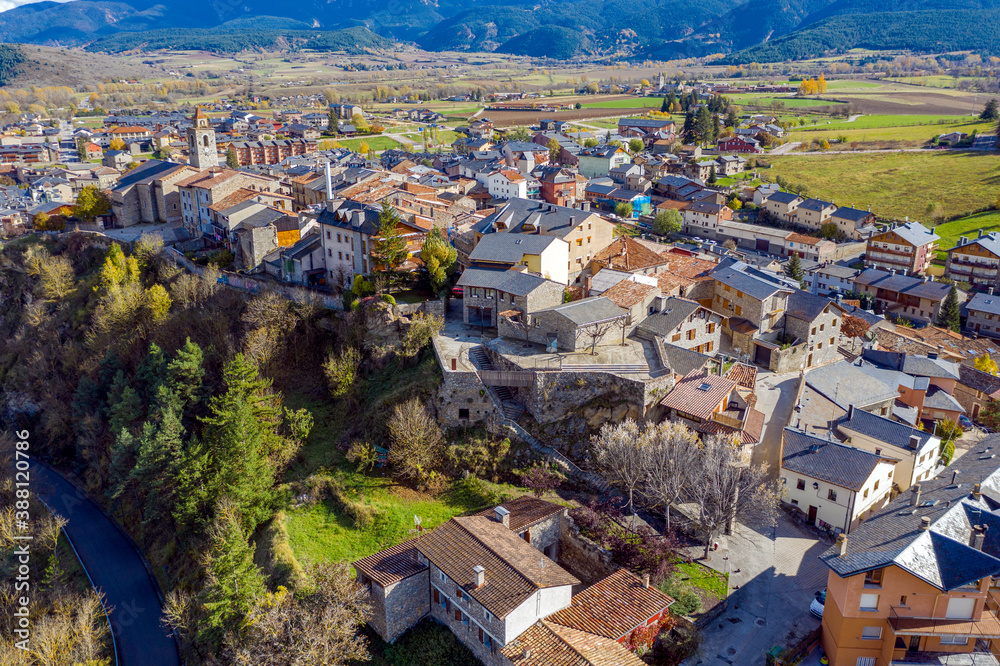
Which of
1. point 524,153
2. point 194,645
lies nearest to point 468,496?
point 194,645

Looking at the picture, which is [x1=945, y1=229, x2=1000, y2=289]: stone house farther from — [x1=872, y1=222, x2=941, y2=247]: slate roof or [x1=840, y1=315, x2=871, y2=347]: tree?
[x1=840, y1=315, x2=871, y2=347]: tree

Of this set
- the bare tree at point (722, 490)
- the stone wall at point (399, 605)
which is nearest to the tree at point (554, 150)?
the bare tree at point (722, 490)

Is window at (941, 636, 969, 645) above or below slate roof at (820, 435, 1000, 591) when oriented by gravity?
below

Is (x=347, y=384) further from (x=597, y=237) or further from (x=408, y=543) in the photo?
(x=597, y=237)

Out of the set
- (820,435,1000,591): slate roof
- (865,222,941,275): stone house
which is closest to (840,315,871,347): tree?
(820,435,1000,591): slate roof

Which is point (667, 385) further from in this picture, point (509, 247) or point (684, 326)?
point (509, 247)

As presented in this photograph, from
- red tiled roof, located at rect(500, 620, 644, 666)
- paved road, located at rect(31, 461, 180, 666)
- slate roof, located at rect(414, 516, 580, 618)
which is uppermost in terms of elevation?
slate roof, located at rect(414, 516, 580, 618)

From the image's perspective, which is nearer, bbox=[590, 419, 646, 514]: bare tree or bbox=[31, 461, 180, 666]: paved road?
bbox=[590, 419, 646, 514]: bare tree
